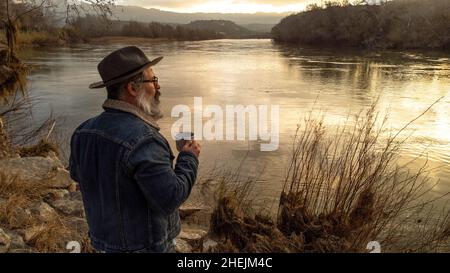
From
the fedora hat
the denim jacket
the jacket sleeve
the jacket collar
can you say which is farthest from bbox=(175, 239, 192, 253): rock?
the fedora hat

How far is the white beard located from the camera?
1964 millimetres

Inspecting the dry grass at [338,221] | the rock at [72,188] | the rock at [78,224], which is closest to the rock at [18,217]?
the rock at [78,224]

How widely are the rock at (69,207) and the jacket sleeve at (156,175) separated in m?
3.11

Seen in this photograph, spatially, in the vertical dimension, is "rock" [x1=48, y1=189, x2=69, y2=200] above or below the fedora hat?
below

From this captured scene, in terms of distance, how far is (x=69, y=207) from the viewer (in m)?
4.75

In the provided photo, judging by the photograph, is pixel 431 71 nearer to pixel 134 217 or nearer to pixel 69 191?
pixel 69 191

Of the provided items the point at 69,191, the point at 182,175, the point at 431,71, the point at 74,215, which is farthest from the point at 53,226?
the point at 431,71

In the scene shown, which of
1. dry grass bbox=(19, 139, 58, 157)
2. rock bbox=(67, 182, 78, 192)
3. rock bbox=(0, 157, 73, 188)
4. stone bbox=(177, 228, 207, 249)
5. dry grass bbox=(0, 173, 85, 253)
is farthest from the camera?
dry grass bbox=(19, 139, 58, 157)

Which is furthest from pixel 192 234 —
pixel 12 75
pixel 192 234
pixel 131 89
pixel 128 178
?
pixel 12 75

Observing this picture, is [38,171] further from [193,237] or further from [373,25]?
[373,25]

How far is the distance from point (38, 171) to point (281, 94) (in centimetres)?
901

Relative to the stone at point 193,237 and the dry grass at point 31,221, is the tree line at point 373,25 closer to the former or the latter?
the stone at point 193,237

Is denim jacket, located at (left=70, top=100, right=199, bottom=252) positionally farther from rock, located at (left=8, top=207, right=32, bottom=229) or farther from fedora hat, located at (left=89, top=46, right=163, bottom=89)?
rock, located at (left=8, top=207, right=32, bottom=229)

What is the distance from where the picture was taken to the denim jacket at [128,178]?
5.98 feet
